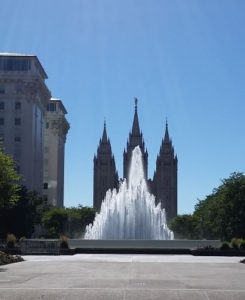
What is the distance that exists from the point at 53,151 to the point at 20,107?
106ft

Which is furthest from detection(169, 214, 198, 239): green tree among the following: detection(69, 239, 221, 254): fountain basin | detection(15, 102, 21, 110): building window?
detection(69, 239, 221, 254): fountain basin

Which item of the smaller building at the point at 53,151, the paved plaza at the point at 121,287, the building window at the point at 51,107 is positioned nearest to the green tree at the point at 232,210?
the paved plaza at the point at 121,287

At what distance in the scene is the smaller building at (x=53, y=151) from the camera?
147m

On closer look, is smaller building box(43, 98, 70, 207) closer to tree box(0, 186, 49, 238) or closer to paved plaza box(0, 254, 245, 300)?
tree box(0, 186, 49, 238)

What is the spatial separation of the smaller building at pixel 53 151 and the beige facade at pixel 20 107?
26185 millimetres

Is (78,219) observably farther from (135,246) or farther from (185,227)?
(135,246)

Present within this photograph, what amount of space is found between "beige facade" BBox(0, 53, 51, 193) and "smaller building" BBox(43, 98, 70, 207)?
1031 inches

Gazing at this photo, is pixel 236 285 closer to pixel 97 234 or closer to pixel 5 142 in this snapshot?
pixel 97 234

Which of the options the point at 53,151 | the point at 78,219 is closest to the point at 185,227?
the point at 78,219

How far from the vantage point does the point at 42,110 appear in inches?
5167

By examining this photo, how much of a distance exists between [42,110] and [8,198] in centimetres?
9588

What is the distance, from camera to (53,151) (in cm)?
14975

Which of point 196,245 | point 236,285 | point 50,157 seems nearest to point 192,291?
point 236,285

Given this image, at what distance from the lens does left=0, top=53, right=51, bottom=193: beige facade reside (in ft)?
384
